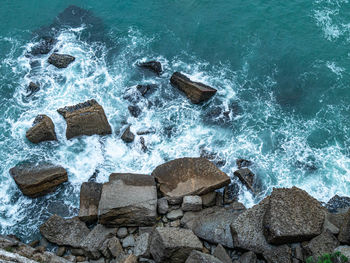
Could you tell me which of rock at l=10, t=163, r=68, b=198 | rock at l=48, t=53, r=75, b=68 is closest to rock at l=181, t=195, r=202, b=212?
rock at l=10, t=163, r=68, b=198

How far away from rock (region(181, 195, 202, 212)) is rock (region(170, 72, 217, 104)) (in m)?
9.28

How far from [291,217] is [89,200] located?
11.9m

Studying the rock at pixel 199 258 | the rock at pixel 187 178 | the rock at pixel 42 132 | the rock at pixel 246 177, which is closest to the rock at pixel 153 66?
the rock at pixel 42 132

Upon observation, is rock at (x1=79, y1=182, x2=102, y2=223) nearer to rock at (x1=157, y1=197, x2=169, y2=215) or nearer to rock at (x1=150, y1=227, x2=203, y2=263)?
rock at (x1=157, y1=197, x2=169, y2=215)

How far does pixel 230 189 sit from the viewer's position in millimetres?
22391

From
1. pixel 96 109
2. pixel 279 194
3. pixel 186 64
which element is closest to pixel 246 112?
pixel 186 64

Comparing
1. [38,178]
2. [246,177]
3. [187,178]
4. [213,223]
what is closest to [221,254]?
[213,223]

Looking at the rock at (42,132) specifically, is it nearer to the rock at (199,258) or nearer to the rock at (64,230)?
the rock at (64,230)

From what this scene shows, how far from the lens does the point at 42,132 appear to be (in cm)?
2453

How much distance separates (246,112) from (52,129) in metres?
14.9

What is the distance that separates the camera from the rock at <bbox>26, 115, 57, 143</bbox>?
80.2 feet

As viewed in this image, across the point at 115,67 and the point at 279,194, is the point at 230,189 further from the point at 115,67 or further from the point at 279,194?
the point at 115,67

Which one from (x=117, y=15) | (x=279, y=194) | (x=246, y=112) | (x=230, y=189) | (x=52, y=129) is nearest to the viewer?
(x=279, y=194)

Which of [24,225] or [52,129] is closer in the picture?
[24,225]
